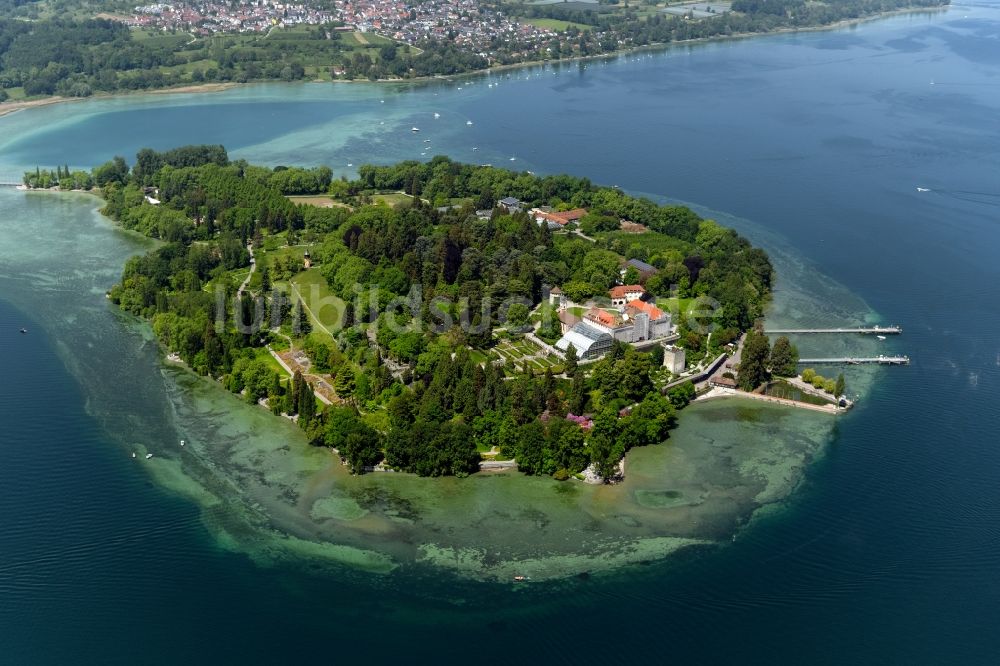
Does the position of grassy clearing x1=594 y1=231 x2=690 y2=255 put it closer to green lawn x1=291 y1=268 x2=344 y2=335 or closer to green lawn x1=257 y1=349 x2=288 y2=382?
green lawn x1=291 y1=268 x2=344 y2=335

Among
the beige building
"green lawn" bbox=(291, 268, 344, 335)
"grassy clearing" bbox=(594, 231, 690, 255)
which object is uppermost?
"grassy clearing" bbox=(594, 231, 690, 255)

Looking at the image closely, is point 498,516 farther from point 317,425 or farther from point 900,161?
point 900,161

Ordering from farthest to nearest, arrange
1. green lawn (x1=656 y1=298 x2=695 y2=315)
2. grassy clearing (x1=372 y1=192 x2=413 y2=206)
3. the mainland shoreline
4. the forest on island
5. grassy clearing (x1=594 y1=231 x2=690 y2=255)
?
1. the mainland shoreline
2. grassy clearing (x1=372 y1=192 x2=413 y2=206)
3. grassy clearing (x1=594 y1=231 x2=690 y2=255)
4. green lawn (x1=656 y1=298 x2=695 y2=315)
5. the forest on island

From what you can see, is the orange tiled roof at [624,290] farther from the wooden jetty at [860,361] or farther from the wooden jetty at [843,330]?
the wooden jetty at [860,361]

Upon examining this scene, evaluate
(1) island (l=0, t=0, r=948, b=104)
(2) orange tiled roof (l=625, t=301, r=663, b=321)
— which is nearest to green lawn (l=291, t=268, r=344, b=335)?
(2) orange tiled roof (l=625, t=301, r=663, b=321)

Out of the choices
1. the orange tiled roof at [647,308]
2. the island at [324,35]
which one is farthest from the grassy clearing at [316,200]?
the island at [324,35]

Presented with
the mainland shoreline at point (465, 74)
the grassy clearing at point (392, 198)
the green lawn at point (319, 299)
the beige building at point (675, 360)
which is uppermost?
the mainland shoreline at point (465, 74)
